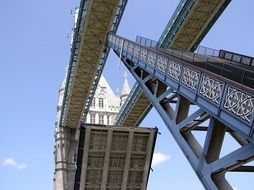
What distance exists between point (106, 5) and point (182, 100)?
1642 cm

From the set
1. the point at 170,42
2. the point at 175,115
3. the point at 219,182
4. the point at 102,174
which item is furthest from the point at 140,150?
the point at 219,182

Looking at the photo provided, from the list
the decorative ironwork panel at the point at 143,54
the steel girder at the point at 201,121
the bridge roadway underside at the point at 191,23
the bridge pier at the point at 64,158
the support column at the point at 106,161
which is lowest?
the bridge pier at the point at 64,158

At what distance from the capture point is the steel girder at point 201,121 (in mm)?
11094

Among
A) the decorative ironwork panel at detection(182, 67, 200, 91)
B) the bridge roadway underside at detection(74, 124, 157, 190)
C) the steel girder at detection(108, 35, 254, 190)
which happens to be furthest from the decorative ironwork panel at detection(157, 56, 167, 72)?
the bridge roadway underside at detection(74, 124, 157, 190)

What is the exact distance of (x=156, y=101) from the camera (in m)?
19.1

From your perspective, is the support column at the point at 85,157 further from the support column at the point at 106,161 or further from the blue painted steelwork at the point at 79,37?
the blue painted steelwork at the point at 79,37

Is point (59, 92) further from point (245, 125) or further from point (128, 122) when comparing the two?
point (245, 125)

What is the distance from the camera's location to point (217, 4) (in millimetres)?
30703

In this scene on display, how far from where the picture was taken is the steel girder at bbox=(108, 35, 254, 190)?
11094 mm

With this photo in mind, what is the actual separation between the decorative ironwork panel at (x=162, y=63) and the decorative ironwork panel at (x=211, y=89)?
4.49 meters

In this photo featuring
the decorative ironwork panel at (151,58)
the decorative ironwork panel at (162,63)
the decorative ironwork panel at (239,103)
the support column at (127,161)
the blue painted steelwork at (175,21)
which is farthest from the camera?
the blue painted steelwork at (175,21)

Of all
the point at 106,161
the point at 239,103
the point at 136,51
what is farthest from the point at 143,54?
the point at 239,103

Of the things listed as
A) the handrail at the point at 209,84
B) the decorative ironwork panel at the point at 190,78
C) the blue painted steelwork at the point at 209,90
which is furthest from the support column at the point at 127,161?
the decorative ironwork panel at the point at 190,78

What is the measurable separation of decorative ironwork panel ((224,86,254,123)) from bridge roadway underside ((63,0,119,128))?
67.2 ft
